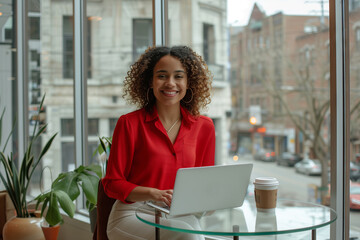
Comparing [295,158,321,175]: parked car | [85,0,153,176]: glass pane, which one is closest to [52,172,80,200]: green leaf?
[85,0,153,176]: glass pane

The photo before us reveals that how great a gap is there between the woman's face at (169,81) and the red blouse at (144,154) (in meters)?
0.10

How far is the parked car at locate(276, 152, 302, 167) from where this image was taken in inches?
564

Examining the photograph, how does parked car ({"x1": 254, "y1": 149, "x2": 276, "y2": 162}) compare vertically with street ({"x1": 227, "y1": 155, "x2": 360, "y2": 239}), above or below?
above

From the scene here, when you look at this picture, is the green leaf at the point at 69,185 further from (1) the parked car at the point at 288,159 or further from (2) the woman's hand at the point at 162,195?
(1) the parked car at the point at 288,159

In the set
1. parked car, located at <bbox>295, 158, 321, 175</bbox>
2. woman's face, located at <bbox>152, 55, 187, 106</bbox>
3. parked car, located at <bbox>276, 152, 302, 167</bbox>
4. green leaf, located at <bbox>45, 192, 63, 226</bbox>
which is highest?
woman's face, located at <bbox>152, 55, 187, 106</bbox>

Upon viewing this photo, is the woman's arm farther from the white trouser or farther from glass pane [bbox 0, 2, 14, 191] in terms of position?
glass pane [bbox 0, 2, 14, 191]

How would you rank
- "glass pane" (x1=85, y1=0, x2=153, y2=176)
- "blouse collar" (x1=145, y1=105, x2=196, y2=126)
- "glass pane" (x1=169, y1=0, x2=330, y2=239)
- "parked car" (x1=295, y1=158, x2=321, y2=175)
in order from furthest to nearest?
"glass pane" (x1=169, y1=0, x2=330, y2=239) < "parked car" (x1=295, y1=158, x2=321, y2=175) < "glass pane" (x1=85, y1=0, x2=153, y2=176) < "blouse collar" (x1=145, y1=105, x2=196, y2=126)

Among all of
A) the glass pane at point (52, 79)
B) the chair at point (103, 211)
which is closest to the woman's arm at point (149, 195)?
the chair at point (103, 211)

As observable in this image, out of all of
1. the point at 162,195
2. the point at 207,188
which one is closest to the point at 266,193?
the point at 207,188

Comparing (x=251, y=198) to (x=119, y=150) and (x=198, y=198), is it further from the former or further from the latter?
(x=119, y=150)

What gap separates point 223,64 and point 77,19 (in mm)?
13766

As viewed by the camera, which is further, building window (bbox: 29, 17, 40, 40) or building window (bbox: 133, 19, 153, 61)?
building window (bbox: 29, 17, 40, 40)

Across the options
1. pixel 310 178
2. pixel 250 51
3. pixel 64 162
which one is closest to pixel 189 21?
pixel 250 51

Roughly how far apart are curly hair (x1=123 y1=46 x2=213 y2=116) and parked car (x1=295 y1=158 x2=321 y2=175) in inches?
483
